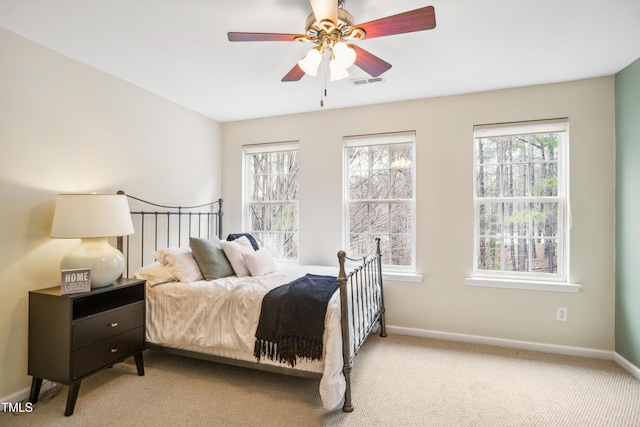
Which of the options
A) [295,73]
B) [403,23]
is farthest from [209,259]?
[403,23]

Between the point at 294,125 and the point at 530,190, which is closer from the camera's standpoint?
the point at 530,190

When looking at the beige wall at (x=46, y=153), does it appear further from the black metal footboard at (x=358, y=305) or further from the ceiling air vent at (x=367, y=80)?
the black metal footboard at (x=358, y=305)

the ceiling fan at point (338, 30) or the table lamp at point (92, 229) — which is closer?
the ceiling fan at point (338, 30)

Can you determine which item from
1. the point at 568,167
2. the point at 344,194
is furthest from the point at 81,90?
the point at 568,167

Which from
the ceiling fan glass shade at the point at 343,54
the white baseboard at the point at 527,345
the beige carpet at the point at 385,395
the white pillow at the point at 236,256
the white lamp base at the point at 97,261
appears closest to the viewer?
the ceiling fan glass shade at the point at 343,54

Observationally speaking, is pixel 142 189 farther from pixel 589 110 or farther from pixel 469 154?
pixel 589 110

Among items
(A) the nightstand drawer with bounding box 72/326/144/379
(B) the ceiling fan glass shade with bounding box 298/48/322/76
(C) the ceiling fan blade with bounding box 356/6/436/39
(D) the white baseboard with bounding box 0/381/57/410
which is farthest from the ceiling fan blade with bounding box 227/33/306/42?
(D) the white baseboard with bounding box 0/381/57/410

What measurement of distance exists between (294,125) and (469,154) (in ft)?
6.31

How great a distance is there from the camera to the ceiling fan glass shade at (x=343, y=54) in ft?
5.81

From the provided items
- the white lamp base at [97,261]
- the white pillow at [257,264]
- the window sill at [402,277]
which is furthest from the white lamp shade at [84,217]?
the window sill at [402,277]

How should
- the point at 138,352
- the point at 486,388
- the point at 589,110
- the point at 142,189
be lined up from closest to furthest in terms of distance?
the point at 486,388, the point at 138,352, the point at 589,110, the point at 142,189

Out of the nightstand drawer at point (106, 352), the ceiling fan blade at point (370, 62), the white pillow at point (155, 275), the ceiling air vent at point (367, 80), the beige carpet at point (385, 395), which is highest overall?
the ceiling air vent at point (367, 80)

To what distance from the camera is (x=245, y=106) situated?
12.0 ft

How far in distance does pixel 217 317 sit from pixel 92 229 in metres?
1.05
